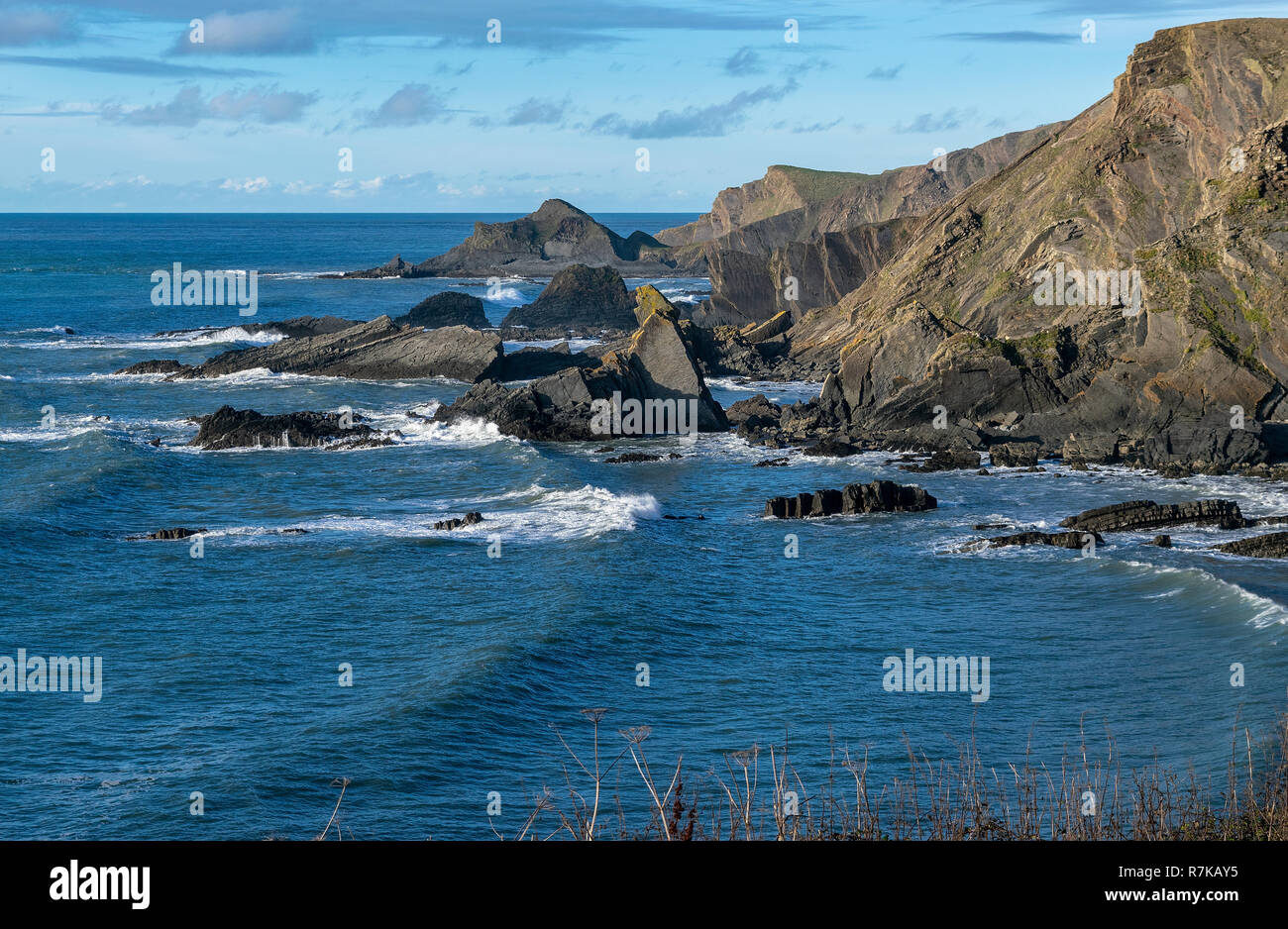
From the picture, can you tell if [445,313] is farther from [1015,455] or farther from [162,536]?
[162,536]

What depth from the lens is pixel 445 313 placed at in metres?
84.3

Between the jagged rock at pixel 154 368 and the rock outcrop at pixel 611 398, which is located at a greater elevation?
the jagged rock at pixel 154 368

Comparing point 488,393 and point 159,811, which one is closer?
point 159,811

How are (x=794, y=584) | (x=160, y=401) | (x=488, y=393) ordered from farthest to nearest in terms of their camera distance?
(x=160, y=401), (x=488, y=393), (x=794, y=584)

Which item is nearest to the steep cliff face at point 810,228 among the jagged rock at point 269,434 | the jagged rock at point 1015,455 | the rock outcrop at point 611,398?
the rock outcrop at point 611,398

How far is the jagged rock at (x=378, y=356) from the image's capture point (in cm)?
6650

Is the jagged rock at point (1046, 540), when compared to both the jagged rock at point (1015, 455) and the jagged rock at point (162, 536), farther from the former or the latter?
the jagged rock at point (162, 536)

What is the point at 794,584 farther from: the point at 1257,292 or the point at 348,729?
the point at 1257,292

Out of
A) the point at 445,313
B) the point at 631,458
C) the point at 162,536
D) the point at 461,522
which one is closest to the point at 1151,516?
the point at 461,522

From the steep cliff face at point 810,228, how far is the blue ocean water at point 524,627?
3978 centimetres

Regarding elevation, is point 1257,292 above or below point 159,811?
above
